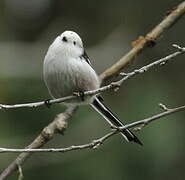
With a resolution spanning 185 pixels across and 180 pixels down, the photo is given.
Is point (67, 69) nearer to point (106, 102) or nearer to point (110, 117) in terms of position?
point (110, 117)

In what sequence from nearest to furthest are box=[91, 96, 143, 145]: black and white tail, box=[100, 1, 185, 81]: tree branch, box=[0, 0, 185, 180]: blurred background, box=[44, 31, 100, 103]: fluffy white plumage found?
box=[91, 96, 143, 145]: black and white tail → box=[44, 31, 100, 103]: fluffy white plumage → box=[100, 1, 185, 81]: tree branch → box=[0, 0, 185, 180]: blurred background

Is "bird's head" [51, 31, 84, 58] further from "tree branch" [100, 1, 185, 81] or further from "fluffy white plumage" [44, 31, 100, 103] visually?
"tree branch" [100, 1, 185, 81]

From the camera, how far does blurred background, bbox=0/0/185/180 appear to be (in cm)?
736

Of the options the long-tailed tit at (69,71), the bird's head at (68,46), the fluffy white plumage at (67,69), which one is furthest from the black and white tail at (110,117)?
the bird's head at (68,46)

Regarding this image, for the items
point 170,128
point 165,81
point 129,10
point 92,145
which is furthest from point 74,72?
point 129,10

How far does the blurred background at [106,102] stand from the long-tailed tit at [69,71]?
255 centimetres

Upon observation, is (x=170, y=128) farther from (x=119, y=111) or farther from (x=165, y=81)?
(x=165, y=81)

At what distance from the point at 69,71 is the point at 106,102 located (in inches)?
164

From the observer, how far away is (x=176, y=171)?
796 centimetres

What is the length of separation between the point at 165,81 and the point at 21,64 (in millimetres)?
2118

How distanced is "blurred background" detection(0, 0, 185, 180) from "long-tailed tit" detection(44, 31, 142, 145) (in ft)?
A: 8.36

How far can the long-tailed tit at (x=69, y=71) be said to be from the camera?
4336 mm

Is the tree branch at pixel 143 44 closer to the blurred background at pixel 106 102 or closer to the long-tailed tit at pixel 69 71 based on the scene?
the long-tailed tit at pixel 69 71

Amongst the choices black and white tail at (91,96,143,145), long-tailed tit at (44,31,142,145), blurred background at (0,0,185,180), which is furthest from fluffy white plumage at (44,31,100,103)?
blurred background at (0,0,185,180)
